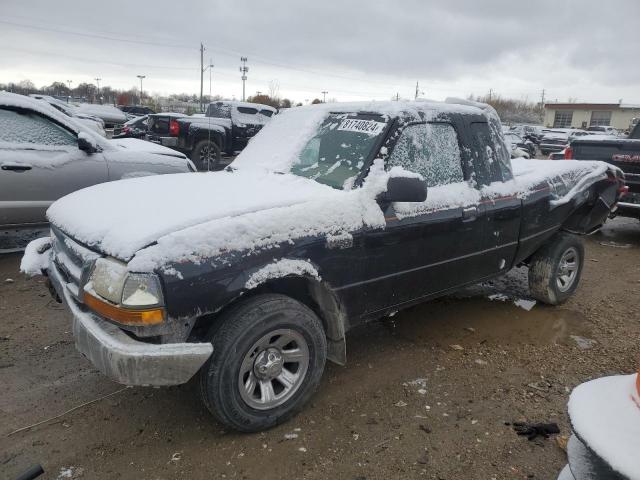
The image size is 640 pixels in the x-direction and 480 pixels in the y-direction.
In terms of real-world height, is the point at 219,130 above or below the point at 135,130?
above

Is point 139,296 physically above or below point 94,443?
above

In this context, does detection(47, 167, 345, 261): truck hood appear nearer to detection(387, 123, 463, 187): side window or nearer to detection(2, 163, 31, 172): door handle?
detection(387, 123, 463, 187): side window

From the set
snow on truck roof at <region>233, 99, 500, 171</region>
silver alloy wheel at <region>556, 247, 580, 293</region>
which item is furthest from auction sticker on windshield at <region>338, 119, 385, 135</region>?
silver alloy wheel at <region>556, 247, 580, 293</region>

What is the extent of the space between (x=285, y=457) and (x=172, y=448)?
644mm

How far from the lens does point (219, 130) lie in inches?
532

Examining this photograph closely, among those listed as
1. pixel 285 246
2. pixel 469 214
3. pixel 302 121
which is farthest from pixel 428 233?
pixel 302 121

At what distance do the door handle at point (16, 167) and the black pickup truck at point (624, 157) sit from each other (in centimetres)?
774

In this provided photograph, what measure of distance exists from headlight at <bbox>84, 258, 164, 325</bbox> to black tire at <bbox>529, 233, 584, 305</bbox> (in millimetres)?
3800

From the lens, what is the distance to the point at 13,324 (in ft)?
13.3

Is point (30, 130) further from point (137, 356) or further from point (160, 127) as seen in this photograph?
point (160, 127)

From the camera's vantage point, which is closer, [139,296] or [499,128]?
[139,296]

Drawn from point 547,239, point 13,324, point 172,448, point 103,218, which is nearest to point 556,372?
point 547,239

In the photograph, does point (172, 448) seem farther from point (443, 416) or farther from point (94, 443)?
point (443, 416)

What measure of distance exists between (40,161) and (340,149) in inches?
151
